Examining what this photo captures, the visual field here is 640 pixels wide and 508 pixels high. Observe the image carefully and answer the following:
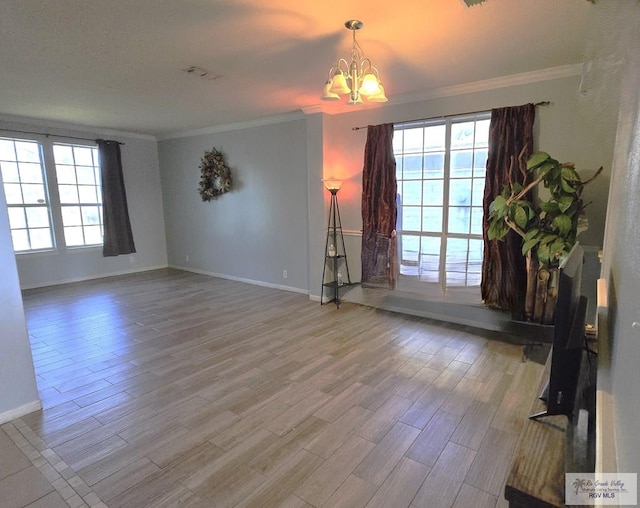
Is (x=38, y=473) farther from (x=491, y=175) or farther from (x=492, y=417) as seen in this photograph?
(x=491, y=175)

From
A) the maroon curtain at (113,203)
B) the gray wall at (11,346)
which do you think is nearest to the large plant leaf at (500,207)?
the gray wall at (11,346)

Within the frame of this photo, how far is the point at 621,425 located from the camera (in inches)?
28.4

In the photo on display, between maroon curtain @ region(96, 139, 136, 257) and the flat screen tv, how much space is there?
680cm

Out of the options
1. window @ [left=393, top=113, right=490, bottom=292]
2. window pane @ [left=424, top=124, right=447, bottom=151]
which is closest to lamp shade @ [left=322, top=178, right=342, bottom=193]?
window @ [left=393, top=113, right=490, bottom=292]

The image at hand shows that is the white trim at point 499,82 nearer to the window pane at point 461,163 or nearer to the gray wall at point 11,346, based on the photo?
the window pane at point 461,163

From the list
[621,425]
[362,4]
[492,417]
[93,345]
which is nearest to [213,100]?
[362,4]

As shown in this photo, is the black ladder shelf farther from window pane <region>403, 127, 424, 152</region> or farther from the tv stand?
the tv stand

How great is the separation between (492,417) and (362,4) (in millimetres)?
2671

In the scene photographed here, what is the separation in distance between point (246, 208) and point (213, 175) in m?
0.88

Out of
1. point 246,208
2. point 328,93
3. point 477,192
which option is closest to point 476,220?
point 477,192

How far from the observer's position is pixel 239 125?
5.54 m

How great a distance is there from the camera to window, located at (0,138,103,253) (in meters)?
5.24

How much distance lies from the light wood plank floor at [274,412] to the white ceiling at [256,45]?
2.53 m

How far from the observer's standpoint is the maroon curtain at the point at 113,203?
6074mm
